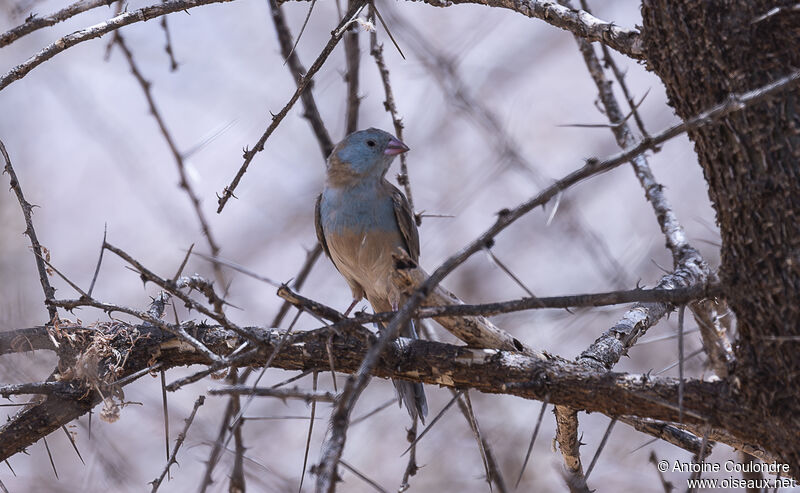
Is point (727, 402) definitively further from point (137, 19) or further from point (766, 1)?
point (137, 19)

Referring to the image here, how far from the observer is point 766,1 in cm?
198

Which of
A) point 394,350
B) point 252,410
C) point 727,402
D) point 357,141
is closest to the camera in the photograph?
point 727,402

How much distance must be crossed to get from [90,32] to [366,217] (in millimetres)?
1993

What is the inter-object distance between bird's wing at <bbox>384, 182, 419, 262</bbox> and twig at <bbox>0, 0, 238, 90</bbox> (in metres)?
1.97

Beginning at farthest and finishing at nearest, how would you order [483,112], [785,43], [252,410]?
[252,410] → [483,112] → [785,43]

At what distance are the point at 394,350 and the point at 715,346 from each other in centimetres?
103

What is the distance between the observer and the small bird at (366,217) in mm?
4301

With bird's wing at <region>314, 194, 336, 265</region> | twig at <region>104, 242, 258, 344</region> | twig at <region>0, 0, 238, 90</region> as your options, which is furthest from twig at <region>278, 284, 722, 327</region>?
bird's wing at <region>314, 194, 336, 265</region>

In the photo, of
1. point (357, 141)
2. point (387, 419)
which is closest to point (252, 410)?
point (387, 419)

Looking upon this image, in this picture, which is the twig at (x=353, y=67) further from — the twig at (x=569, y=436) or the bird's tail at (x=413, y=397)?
the twig at (x=569, y=436)

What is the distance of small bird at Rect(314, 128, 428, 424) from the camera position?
430 cm

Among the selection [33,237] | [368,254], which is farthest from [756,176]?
[368,254]

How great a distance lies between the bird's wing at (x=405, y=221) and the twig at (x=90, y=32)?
6.45 feet

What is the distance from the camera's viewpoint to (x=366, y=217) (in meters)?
4.32
